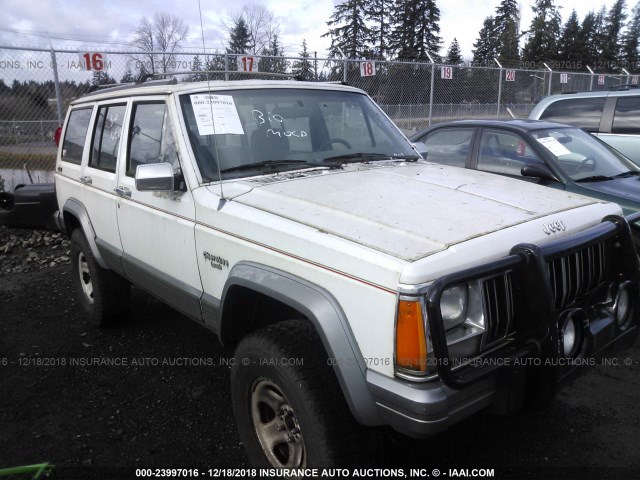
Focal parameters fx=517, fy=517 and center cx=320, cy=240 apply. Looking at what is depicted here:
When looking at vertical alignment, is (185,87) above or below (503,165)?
above

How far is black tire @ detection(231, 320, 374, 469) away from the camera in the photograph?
2102 mm

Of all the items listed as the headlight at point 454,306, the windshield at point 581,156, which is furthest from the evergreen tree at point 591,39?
the headlight at point 454,306

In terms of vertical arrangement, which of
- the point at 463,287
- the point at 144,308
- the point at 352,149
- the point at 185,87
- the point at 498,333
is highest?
the point at 185,87

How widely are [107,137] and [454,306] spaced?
3127mm

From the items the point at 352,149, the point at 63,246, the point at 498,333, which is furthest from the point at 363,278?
the point at 63,246

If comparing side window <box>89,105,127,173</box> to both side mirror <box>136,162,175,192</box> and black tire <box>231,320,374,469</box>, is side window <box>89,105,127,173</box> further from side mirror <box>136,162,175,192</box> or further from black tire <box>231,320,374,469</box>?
black tire <box>231,320,374,469</box>

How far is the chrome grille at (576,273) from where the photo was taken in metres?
2.30

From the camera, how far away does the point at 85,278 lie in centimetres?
474

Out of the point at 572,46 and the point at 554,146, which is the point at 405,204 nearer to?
the point at 554,146

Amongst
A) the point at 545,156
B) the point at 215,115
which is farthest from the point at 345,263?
the point at 545,156

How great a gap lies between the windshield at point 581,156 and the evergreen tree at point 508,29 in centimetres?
5660

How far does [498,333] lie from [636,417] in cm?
169

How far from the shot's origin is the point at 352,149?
346 centimetres

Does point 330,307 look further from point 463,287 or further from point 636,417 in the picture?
point 636,417
